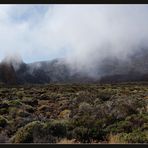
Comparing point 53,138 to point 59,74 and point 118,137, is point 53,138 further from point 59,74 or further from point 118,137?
point 59,74

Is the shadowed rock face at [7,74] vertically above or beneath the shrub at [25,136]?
above

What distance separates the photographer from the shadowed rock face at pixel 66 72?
140 ft

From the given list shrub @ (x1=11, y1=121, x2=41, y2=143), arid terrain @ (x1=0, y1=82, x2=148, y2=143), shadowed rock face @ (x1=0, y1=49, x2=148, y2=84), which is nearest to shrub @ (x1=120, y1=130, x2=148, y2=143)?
arid terrain @ (x1=0, y1=82, x2=148, y2=143)

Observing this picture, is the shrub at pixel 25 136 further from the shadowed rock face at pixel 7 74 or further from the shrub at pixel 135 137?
the shadowed rock face at pixel 7 74

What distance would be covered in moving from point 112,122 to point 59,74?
30.1m

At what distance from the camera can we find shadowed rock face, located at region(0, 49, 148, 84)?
140ft

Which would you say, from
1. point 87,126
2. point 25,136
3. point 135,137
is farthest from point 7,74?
point 135,137

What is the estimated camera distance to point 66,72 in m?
47.7

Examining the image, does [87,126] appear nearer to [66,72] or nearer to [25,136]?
[25,136]

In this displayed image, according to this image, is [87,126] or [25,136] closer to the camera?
[25,136]

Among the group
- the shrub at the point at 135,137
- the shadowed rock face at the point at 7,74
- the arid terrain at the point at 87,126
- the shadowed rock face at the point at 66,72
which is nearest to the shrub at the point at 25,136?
the arid terrain at the point at 87,126

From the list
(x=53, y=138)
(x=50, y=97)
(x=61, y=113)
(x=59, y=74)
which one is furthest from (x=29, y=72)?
(x=53, y=138)

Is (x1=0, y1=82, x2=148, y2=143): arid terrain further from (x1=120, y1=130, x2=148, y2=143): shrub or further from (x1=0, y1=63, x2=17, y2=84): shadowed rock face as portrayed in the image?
(x1=0, y1=63, x2=17, y2=84): shadowed rock face
